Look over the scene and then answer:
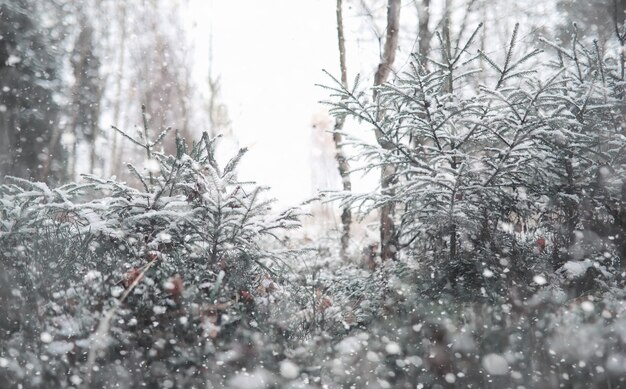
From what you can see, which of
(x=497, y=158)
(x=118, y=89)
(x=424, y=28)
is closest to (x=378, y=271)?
(x=497, y=158)

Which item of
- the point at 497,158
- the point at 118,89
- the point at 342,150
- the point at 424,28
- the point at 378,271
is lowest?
the point at 378,271

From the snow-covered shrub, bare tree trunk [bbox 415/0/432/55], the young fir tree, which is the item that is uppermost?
bare tree trunk [bbox 415/0/432/55]

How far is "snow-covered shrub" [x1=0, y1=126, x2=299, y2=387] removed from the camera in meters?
3.10

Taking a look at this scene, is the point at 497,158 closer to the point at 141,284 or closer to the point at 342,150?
the point at 141,284

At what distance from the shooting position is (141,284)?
3.75 meters

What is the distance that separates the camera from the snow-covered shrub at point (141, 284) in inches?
122

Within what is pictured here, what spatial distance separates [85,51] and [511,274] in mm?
14814

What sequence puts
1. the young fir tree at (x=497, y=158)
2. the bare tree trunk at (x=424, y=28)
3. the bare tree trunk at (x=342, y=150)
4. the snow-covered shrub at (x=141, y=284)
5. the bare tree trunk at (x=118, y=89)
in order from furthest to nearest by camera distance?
the bare tree trunk at (x=118, y=89), the bare tree trunk at (x=342, y=150), the bare tree trunk at (x=424, y=28), the young fir tree at (x=497, y=158), the snow-covered shrub at (x=141, y=284)

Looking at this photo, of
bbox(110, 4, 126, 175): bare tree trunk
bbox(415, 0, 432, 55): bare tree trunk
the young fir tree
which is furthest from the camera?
bbox(110, 4, 126, 175): bare tree trunk

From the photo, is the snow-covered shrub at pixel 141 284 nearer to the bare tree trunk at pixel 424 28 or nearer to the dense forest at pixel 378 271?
the dense forest at pixel 378 271

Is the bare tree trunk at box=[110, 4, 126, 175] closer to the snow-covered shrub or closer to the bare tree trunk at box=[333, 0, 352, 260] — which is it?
the bare tree trunk at box=[333, 0, 352, 260]

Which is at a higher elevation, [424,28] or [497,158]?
[424,28]

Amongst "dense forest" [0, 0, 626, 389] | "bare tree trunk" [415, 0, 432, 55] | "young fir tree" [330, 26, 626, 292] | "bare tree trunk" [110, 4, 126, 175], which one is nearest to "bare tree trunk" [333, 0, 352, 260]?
"bare tree trunk" [415, 0, 432, 55]

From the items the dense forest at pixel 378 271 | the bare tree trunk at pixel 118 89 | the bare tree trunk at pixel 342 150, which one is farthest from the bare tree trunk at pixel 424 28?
the bare tree trunk at pixel 118 89
